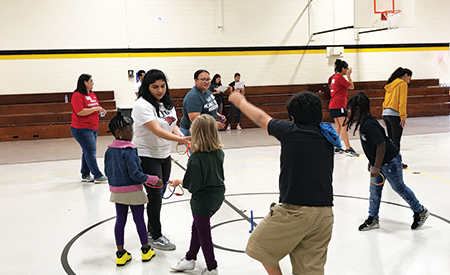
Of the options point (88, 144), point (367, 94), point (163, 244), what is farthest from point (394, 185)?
point (367, 94)

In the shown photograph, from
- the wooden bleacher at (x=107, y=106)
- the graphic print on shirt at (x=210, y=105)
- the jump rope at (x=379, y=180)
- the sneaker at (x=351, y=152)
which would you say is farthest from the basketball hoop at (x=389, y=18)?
the jump rope at (x=379, y=180)

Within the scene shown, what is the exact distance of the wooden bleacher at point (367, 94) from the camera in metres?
13.1

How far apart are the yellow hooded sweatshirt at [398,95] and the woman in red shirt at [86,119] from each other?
14.2 ft

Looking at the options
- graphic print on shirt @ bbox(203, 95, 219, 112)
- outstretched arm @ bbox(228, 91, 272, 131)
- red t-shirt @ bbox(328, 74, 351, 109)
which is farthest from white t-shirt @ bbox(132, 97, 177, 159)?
red t-shirt @ bbox(328, 74, 351, 109)

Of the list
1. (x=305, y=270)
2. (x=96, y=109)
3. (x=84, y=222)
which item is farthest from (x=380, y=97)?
(x=305, y=270)

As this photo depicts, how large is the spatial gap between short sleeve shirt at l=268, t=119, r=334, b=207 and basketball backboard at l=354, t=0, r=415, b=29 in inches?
408

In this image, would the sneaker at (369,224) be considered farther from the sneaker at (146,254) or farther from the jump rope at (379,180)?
the sneaker at (146,254)

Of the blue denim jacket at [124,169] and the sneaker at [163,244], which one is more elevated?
the blue denim jacket at [124,169]

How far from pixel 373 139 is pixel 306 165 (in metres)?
1.60

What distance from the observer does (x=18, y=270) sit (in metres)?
3.22

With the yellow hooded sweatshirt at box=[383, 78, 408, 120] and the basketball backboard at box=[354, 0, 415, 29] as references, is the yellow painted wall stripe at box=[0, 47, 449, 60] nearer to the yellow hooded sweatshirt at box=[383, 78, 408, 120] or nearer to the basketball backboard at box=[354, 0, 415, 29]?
the basketball backboard at box=[354, 0, 415, 29]

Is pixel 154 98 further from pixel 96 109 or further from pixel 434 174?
pixel 434 174

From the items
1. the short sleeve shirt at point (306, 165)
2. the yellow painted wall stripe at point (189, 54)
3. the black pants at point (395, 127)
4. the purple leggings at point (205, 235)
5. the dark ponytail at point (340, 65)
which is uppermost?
the yellow painted wall stripe at point (189, 54)

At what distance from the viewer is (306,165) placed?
2199 millimetres
